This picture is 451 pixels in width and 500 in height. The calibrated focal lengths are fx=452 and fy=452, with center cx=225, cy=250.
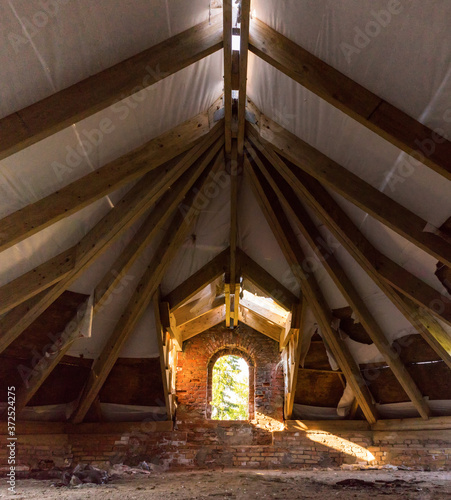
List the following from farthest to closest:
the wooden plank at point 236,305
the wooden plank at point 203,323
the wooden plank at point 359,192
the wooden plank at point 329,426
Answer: the wooden plank at point 203,323, the wooden plank at point 329,426, the wooden plank at point 236,305, the wooden plank at point 359,192

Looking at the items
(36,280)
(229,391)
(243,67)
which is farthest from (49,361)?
(229,391)

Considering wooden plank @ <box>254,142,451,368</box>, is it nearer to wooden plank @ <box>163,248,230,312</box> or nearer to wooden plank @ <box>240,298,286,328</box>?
wooden plank @ <box>163,248,230,312</box>

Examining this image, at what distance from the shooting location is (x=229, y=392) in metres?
11.1

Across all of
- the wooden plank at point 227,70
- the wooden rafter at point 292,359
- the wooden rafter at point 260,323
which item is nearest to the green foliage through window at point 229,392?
the wooden rafter at point 260,323

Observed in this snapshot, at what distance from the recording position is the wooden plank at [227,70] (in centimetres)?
265

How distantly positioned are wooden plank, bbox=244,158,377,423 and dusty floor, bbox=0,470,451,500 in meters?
1.19

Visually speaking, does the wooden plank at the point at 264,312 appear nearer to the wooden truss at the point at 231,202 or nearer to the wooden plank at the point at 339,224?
the wooden truss at the point at 231,202

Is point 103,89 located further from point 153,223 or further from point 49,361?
point 49,361

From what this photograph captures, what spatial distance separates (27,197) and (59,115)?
827mm

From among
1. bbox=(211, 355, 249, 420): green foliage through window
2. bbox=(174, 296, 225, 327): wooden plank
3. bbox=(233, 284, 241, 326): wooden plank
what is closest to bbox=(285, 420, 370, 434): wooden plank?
bbox=(233, 284, 241, 326): wooden plank

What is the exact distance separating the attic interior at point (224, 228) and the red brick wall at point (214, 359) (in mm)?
35

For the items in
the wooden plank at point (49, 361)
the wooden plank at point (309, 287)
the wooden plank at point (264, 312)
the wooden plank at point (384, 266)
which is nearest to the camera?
the wooden plank at point (384, 266)

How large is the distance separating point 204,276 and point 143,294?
0.83m

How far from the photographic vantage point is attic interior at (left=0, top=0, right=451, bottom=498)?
8.55 feet
